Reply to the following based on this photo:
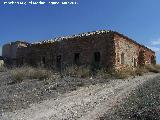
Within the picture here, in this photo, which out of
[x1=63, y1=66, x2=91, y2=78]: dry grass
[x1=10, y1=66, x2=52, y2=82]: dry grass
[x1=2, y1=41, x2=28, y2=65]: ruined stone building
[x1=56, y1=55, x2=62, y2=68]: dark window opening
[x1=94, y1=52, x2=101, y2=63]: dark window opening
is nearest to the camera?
[x1=10, y1=66, x2=52, y2=82]: dry grass

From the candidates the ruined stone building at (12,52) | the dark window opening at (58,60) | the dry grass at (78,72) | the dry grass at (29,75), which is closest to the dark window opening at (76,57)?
the dark window opening at (58,60)

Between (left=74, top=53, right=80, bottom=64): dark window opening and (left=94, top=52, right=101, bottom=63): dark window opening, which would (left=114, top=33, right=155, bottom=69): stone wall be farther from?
(left=74, top=53, right=80, bottom=64): dark window opening

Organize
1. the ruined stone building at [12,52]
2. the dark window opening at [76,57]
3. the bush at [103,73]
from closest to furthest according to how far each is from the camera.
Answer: the bush at [103,73], the dark window opening at [76,57], the ruined stone building at [12,52]

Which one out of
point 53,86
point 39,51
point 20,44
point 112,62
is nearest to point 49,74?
point 53,86

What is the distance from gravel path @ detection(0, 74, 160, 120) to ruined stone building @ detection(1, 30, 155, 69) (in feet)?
19.2

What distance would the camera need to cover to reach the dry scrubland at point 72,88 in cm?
1019

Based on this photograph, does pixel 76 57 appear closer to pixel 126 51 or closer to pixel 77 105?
pixel 126 51

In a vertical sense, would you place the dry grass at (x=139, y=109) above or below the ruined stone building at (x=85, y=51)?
below

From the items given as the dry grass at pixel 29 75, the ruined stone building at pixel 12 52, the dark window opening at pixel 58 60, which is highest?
the ruined stone building at pixel 12 52

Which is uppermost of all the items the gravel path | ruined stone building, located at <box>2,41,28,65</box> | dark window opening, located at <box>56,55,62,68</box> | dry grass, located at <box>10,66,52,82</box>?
ruined stone building, located at <box>2,41,28,65</box>

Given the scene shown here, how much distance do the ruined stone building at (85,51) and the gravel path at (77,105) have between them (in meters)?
5.85

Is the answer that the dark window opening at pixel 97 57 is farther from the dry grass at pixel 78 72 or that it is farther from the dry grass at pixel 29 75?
the dry grass at pixel 29 75

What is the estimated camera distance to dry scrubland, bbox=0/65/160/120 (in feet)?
33.4

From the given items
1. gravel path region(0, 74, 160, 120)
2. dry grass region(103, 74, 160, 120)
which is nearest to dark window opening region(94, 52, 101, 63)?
gravel path region(0, 74, 160, 120)
